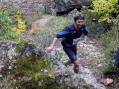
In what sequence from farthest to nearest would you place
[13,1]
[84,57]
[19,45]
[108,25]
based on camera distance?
1. [13,1]
2. [108,25]
3. [84,57]
4. [19,45]

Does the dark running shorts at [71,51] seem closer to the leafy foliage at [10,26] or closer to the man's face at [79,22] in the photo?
the man's face at [79,22]

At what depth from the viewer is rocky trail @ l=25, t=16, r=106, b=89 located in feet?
18.2

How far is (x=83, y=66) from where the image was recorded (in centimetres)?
909

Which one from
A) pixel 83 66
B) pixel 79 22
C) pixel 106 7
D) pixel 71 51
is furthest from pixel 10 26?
pixel 79 22

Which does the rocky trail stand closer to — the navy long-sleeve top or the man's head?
the navy long-sleeve top

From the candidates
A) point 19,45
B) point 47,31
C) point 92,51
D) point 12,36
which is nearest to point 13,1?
point 47,31

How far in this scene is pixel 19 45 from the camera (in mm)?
5941

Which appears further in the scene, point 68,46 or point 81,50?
point 81,50

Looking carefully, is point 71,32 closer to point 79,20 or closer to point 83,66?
point 79,20

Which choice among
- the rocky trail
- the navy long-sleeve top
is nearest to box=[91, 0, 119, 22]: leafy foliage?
the rocky trail

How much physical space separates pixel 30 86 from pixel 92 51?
4.95 meters

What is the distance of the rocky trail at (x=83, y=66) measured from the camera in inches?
218

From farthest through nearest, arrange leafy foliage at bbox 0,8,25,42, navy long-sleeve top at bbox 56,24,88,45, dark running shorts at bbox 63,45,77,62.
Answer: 1. leafy foliage at bbox 0,8,25,42
2. dark running shorts at bbox 63,45,77,62
3. navy long-sleeve top at bbox 56,24,88,45

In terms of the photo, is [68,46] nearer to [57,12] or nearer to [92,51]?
[92,51]
